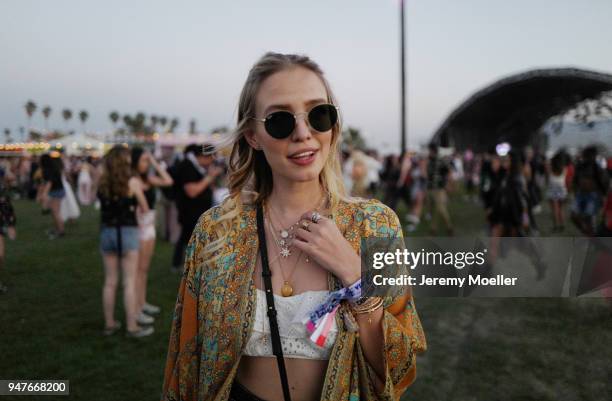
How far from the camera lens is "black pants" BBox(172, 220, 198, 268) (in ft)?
21.9

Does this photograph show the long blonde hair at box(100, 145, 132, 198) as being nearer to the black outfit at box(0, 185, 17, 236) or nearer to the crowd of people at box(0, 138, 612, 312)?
the crowd of people at box(0, 138, 612, 312)

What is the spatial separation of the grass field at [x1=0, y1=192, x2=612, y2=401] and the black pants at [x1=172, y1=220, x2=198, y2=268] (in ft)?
1.09

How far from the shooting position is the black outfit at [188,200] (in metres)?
6.70

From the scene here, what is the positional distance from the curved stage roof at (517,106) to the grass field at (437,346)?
2200 cm

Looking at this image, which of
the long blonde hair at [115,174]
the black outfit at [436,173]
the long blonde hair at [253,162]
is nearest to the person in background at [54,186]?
the long blonde hair at [115,174]

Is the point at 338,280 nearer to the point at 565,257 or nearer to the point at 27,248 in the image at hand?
the point at 565,257

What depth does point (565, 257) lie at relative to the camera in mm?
2477

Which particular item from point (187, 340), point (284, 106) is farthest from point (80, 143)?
point (284, 106)

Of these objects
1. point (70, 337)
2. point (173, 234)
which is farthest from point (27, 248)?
Answer: point (70, 337)

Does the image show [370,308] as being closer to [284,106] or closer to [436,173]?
[284,106]

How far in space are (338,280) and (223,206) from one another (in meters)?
0.59

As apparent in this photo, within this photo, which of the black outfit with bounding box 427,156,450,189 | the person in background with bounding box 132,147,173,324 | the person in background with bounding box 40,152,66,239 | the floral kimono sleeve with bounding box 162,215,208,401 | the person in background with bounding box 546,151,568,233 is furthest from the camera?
the black outfit with bounding box 427,156,450,189

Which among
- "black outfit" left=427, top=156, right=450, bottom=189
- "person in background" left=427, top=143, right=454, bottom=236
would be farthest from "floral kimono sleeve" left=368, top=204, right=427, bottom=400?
"black outfit" left=427, top=156, right=450, bottom=189

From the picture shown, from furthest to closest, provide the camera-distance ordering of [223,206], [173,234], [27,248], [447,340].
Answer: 1. [173,234]
2. [27,248]
3. [447,340]
4. [223,206]
